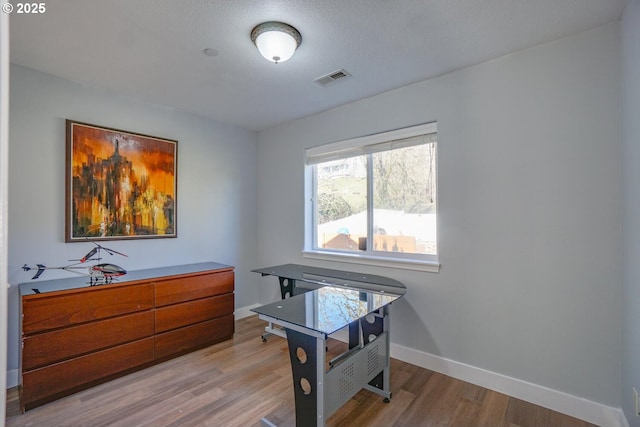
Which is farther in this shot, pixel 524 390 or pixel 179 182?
pixel 179 182

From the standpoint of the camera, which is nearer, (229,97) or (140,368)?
(140,368)

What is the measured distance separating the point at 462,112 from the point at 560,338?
1776 millimetres

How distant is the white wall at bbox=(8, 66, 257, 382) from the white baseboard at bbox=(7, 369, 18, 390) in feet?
0.19

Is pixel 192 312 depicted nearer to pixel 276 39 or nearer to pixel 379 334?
pixel 379 334

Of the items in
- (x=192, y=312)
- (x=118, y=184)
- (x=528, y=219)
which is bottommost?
(x=192, y=312)

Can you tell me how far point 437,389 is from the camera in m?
2.32

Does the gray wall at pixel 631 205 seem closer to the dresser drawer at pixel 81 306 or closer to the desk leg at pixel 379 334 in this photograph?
the desk leg at pixel 379 334

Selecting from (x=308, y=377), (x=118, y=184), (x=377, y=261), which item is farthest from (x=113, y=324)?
(x=377, y=261)

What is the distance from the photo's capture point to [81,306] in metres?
2.33

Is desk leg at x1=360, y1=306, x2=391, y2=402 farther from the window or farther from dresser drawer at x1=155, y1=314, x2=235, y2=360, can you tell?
dresser drawer at x1=155, y1=314, x2=235, y2=360

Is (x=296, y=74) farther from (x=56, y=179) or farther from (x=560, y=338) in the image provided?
(x=560, y=338)

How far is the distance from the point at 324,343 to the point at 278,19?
1.90m

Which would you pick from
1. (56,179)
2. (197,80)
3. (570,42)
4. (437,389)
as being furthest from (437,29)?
(56,179)

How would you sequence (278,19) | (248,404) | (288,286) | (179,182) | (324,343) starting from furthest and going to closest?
(179,182) < (288,286) < (248,404) < (278,19) < (324,343)
